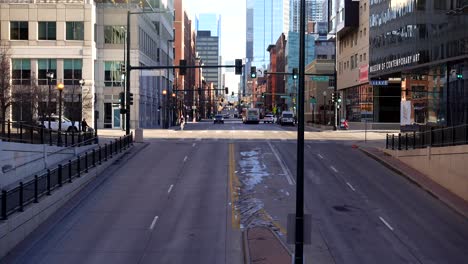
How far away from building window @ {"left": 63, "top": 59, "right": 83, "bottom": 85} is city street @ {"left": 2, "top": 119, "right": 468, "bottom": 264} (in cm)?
4012

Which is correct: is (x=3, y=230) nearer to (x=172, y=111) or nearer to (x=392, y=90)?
Result: (x=392, y=90)

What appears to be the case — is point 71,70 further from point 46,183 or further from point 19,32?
point 46,183

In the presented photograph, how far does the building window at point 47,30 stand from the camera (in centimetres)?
6938

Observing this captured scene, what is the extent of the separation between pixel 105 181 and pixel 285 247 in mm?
13017

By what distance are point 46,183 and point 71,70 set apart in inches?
2075

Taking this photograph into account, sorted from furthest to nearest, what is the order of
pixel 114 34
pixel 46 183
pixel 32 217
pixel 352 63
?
pixel 352 63 → pixel 114 34 → pixel 46 183 → pixel 32 217

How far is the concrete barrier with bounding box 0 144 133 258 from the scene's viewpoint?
583 inches

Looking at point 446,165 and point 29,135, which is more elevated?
point 29,135

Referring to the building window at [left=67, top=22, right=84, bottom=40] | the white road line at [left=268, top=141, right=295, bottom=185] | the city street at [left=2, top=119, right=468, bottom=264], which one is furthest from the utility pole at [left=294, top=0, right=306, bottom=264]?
the building window at [left=67, top=22, right=84, bottom=40]

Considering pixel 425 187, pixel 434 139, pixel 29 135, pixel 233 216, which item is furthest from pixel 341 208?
pixel 29 135

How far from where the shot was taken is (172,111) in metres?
101

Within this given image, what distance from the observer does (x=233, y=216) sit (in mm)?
19281

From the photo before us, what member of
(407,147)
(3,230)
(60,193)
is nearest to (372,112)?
(407,147)

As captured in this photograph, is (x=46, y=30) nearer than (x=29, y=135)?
No
